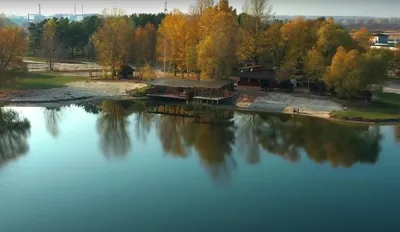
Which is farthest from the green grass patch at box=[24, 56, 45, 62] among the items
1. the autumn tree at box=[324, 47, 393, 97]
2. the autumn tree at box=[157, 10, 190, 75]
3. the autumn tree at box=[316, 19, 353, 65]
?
the autumn tree at box=[324, 47, 393, 97]

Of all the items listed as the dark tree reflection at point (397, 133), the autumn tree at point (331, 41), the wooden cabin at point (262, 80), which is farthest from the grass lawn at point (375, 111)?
the wooden cabin at point (262, 80)

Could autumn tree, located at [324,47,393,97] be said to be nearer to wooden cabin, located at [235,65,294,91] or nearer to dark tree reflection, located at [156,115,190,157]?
wooden cabin, located at [235,65,294,91]

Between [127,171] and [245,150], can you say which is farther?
[245,150]

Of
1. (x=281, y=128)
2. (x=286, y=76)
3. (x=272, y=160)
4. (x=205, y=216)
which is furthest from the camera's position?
(x=286, y=76)

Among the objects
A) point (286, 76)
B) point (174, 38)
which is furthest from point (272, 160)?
point (174, 38)

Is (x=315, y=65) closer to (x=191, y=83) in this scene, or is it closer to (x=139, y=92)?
(x=191, y=83)

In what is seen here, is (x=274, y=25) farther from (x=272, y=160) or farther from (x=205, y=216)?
(x=205, y=216)
